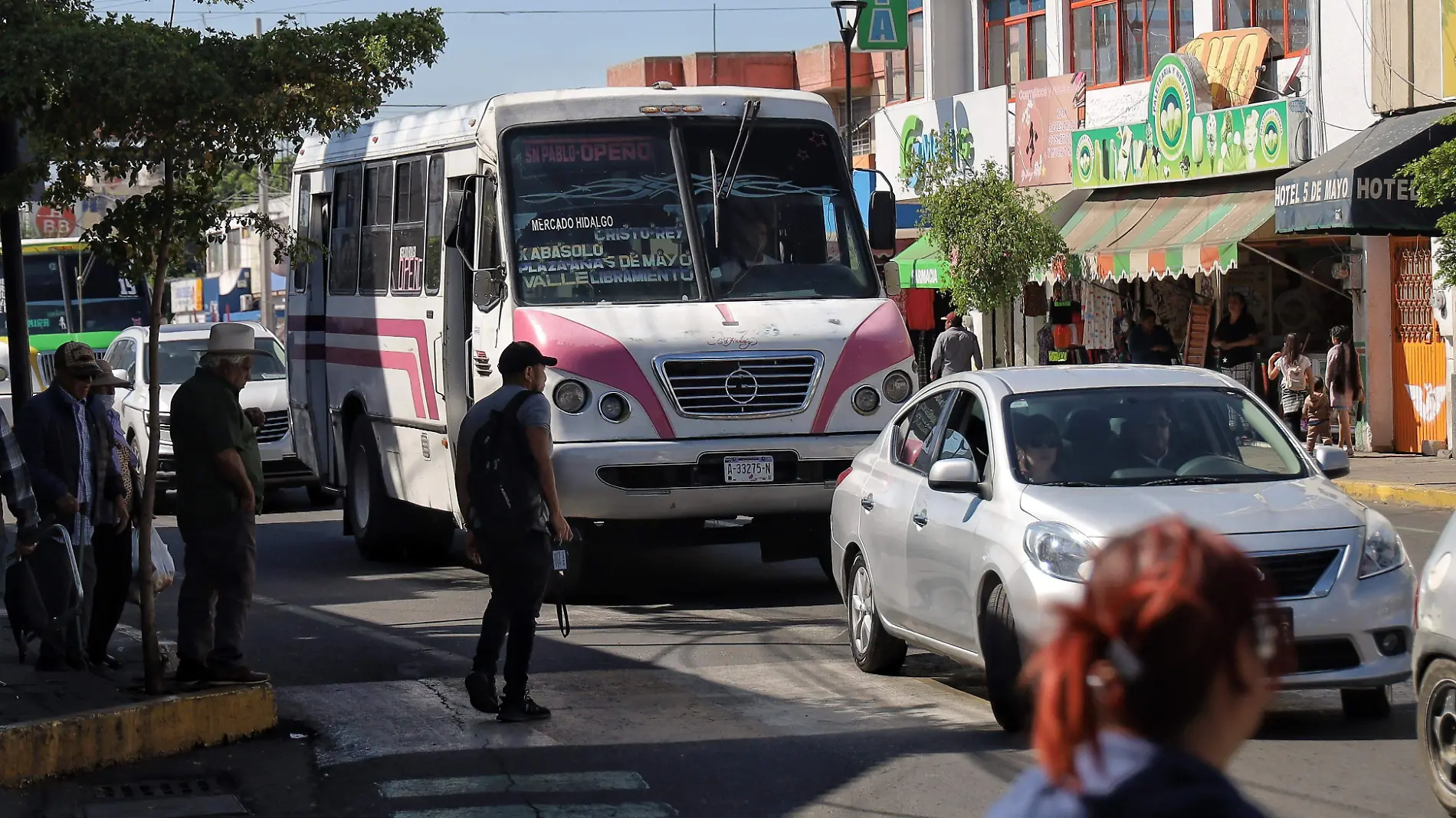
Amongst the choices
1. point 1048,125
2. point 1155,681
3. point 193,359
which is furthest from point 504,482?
point 1048,125

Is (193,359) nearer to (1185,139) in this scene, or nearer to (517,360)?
(1185,139)

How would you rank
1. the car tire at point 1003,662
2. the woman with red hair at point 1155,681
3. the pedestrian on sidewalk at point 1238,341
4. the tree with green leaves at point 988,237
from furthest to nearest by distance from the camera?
the tree with green leaves at point 988,237 < the pedestrian on sidewalk at point 1238,341 < the car tire at point 1003,662 < the woman with red hair at point 1155,681

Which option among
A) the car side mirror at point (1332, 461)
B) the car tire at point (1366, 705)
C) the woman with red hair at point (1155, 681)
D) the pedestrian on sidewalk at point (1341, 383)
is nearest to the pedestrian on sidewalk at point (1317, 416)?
the pedestrian on sidewalk at point (1341, 383)

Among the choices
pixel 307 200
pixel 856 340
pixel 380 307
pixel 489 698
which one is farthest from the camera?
pixel 307 200

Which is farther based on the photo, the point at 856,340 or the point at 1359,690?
the point at 856,340

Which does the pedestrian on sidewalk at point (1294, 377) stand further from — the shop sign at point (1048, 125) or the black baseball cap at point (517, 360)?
the black baseball cap at point (517, 360)

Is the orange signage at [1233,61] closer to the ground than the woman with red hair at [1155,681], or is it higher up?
higher up

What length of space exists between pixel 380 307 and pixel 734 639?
17.5 ft

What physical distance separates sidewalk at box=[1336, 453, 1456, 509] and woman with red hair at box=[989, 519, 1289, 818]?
15805 millimetres

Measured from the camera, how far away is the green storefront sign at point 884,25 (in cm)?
3366

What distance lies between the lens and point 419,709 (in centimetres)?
916

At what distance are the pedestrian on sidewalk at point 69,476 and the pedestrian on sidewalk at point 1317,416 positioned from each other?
15.1 metres

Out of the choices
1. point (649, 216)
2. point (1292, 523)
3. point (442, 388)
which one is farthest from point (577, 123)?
point (1292, 523)

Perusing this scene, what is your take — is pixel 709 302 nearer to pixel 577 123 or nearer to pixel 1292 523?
pixel 577 123
